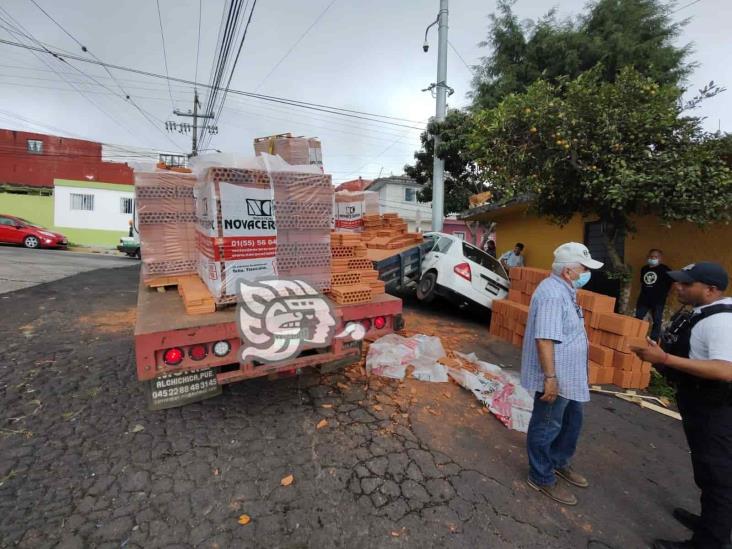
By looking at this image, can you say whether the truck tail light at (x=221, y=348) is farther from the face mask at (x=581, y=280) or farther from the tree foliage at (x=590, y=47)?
the tree foliage at (x=590, y=47)

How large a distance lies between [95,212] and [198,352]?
26.6m

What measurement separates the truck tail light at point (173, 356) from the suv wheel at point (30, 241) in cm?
2129

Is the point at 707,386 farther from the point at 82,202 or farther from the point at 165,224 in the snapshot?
the point at 82,202

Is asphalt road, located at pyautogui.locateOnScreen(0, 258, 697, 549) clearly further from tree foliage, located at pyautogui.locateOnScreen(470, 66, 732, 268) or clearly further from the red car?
the red car

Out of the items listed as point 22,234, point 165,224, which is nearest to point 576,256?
point 165,224

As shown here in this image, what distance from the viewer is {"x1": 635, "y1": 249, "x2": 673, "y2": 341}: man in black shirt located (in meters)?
5.68

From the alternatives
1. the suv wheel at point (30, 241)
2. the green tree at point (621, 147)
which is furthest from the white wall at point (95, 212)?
the green tree at point (621, 147)

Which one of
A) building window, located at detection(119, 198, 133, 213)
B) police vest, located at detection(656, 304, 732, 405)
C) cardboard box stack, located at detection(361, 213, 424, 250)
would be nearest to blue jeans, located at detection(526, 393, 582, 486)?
police vest, located at detection(656, 304, 732, 405)

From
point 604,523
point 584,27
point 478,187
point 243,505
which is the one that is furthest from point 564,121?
point 584,27

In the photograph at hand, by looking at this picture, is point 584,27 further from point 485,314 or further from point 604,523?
point 604,523

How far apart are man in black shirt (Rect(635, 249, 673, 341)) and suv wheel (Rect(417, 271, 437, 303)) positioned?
340 centimetres

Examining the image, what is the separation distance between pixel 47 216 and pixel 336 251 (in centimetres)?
2729

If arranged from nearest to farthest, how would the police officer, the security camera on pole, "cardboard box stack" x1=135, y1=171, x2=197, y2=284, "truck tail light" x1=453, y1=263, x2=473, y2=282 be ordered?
the police officer < "cardboard box stack" x1=135, y1=171, x2=197, y2=284 < "truck tail light" x1=453, y1=263, x2=473, y2=282 < the security camera on pole

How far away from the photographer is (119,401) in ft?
10.6
